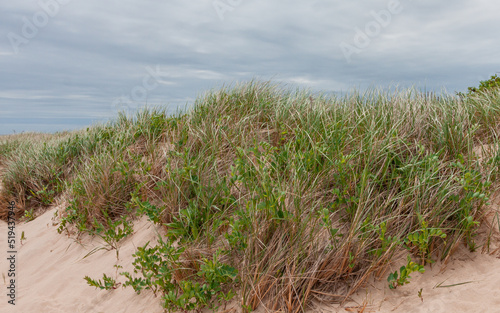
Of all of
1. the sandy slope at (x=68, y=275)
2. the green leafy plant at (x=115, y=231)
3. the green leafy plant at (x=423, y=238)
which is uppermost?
the green leafy plant at (x=423, y=238)

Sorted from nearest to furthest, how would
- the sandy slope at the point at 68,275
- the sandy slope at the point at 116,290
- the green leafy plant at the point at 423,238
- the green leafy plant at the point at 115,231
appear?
the sandy slope at the point at 116,290 < the green leafy plant at the point at 423,238 < the sandy slope at the point at 68,275 < the green leafy plant at the point at 115,231

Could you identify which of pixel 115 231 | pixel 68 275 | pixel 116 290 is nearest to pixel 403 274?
pixel 116 290

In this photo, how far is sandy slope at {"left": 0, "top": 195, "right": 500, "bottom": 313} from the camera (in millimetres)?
2996

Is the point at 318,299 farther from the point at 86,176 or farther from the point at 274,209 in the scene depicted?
the point at 86,176

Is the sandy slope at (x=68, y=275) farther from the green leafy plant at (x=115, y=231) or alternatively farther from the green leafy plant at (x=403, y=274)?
the green leafy plant at (x=403, y=274)

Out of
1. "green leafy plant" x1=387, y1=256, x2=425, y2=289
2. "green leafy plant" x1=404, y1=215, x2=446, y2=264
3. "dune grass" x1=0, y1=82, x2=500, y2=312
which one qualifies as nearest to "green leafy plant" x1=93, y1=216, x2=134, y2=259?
"dune grass" x1=0, y1=82, x2=500, y2=312

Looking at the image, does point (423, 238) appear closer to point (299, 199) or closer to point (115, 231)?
point (299, 199)

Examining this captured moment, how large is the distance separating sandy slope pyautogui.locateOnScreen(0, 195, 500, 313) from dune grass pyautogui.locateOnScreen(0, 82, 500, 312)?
0.47 feet

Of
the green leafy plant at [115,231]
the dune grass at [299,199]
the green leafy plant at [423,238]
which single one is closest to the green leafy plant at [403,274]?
the dune grass at [299,199]

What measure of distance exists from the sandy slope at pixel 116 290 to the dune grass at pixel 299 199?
0.47 ft

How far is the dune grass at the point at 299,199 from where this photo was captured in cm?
319

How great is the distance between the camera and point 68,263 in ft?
15.9

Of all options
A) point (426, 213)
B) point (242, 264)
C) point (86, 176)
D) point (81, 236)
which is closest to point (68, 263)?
point (81, 236)

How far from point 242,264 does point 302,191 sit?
853mm
